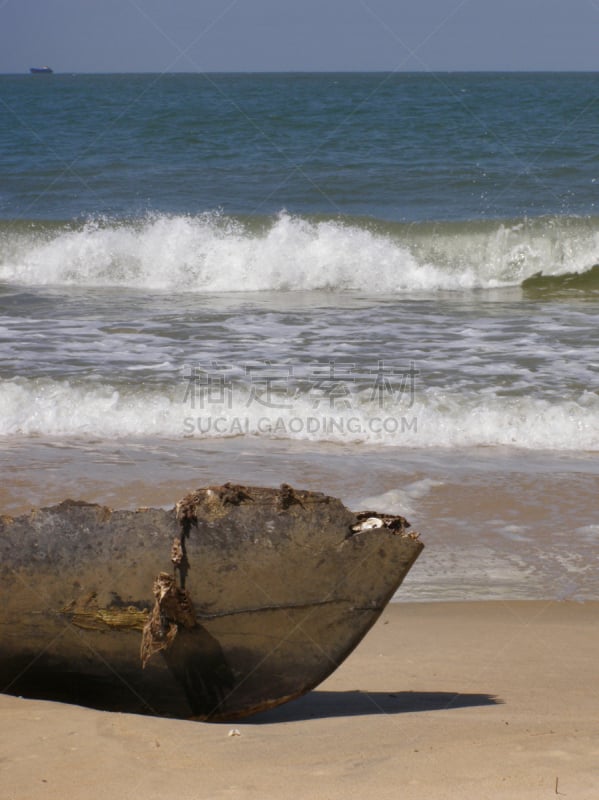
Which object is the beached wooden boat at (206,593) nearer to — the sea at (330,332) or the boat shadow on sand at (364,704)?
the boat shadow on sand at (364,704)

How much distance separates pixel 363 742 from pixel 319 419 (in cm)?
379

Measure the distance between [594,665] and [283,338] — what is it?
5.37 metres

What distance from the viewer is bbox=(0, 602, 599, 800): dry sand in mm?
1974

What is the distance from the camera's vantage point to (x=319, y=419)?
5.98 meters

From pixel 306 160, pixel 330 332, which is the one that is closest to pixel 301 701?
pixel 330 332

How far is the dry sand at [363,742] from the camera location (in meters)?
1.97

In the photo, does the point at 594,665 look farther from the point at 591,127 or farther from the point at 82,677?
the point at 591,127

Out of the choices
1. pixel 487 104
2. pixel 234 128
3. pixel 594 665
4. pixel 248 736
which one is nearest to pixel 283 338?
pixel 594 665

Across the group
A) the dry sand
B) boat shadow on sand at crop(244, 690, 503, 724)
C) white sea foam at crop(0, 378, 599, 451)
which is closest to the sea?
white sea foam at crop(0, 378, 599, 451)

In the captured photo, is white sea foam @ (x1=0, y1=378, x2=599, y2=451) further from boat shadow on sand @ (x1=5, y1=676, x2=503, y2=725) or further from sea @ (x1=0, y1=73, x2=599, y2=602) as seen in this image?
boat shadow on sand @ (x1=5, y1=676, x2=503, y2=725)

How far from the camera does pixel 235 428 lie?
19.5ft

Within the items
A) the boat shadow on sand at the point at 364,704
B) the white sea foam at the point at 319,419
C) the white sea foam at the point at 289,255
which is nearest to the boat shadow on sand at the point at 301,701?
the boat shadow on sand at the point at 364,704

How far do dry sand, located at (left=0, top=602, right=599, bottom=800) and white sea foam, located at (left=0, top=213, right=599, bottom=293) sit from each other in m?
8.62

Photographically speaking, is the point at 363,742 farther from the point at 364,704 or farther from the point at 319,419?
the point at 319,419
